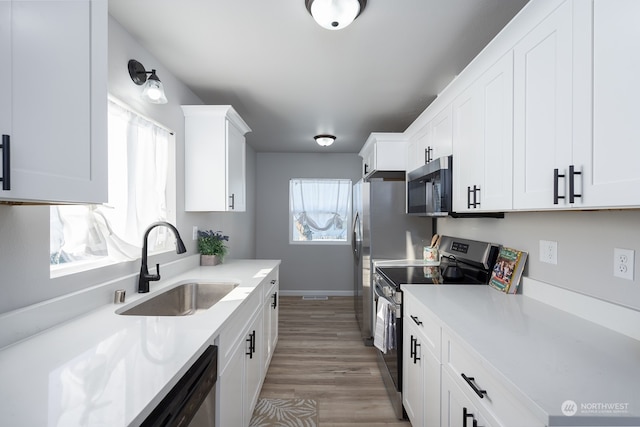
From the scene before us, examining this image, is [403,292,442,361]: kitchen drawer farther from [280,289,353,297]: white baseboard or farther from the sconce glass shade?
[280,289,353,297]: white baseboard

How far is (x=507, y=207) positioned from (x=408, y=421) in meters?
1.58

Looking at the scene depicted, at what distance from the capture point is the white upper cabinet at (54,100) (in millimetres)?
761

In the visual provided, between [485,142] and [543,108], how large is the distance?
45 cm

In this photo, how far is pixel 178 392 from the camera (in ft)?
3.07

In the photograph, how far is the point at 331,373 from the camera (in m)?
2.67

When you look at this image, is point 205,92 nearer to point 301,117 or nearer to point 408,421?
point 301,117

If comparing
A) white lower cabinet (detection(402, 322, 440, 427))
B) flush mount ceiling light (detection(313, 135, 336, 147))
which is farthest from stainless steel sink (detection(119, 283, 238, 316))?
flush mount ceiling light (detection(313, 135, 336, 147))

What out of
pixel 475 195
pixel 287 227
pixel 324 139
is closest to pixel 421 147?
pixel 475 195

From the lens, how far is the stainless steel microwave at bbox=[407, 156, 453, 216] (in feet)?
6.92

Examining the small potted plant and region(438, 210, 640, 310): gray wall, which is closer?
region(438, 210, 640, 310): gray wall

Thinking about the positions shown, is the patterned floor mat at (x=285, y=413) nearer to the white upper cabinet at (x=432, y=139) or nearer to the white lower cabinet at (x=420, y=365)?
the white lower cabinet at (x=420, y=365)

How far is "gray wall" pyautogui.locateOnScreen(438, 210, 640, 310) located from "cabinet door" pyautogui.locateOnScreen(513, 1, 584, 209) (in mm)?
297

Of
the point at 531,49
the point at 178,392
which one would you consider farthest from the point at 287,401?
the point at 531,49

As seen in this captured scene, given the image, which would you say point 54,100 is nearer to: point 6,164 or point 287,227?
point 6,164
